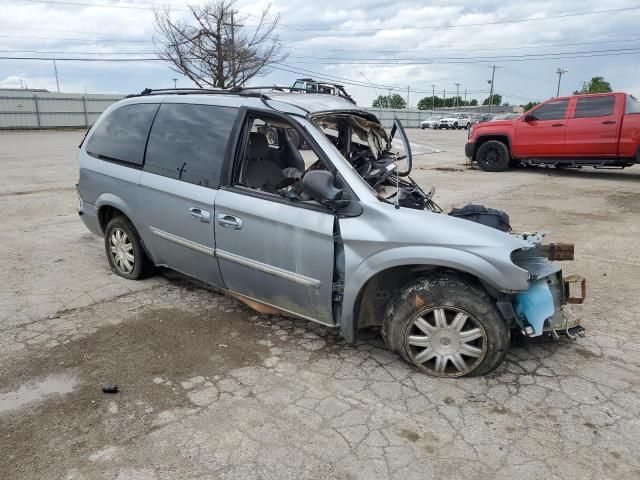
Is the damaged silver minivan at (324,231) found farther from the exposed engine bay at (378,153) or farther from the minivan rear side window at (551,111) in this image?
the minivan rear side window at (551,111)

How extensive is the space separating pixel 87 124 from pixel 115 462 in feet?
127

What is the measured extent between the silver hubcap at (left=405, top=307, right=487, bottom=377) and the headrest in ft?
5.94

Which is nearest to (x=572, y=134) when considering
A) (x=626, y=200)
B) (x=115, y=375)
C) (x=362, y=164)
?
(x=626, y=200)

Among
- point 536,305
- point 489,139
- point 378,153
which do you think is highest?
point 378,153

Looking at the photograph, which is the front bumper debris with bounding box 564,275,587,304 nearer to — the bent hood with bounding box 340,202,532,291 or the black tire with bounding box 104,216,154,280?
the bent hood with bounding box 340,202,532,291

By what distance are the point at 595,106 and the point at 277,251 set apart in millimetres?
11025

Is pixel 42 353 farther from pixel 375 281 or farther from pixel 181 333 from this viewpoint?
pixel 375 281

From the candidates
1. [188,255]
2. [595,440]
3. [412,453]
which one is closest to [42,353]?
[188,255]

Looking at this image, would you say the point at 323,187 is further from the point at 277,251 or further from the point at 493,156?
the point at 493,156

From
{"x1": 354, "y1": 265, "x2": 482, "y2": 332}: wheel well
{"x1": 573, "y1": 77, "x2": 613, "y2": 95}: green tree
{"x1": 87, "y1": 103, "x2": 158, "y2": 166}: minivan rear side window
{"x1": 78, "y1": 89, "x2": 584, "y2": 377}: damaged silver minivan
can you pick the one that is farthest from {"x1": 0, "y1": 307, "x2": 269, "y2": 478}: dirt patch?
{"x1": 573, "y1": 77, "x2": 613, "y2": 95}: green tree

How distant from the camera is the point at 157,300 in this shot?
450 centimetres

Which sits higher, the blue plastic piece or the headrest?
the headrest

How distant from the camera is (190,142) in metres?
4.03

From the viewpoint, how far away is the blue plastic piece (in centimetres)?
313
